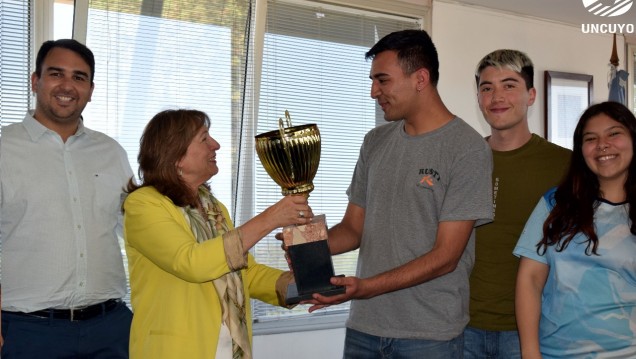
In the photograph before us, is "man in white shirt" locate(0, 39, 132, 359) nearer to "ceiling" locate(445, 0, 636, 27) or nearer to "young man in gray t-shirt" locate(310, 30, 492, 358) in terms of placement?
"young man in gray t-shirt" locate(310, 30, 492, 358)

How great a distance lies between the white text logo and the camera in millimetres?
5188

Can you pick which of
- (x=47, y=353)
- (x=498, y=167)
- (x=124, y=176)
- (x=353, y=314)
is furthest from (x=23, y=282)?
(x=498, y=167)

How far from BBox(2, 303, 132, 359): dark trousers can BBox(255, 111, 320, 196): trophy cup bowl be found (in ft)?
3.13

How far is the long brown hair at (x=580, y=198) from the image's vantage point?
1.84 meters

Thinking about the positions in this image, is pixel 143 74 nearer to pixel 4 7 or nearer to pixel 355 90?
pixel 4 7

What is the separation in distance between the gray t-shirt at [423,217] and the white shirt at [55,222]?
3.27 feet

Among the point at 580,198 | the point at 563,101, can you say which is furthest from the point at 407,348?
the point at 563,101

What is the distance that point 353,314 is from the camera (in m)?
2.03

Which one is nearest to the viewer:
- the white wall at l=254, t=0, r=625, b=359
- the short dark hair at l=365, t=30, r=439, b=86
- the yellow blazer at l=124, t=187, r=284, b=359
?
the yellow blazer at l=124, t=187, r=284, b=359

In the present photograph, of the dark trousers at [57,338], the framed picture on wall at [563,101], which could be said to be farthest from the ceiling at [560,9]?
the dark trousers at [57,338]

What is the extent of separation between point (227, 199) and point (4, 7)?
5.45 feet

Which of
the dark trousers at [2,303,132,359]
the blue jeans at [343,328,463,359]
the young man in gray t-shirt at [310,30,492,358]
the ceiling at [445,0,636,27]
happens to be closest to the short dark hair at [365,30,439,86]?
the young man in gray t-shirt at [310,30,492,358]

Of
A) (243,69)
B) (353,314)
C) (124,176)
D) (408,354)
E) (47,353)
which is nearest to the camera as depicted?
(408,354)

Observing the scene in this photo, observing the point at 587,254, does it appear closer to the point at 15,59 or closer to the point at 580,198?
the point at 580,198
